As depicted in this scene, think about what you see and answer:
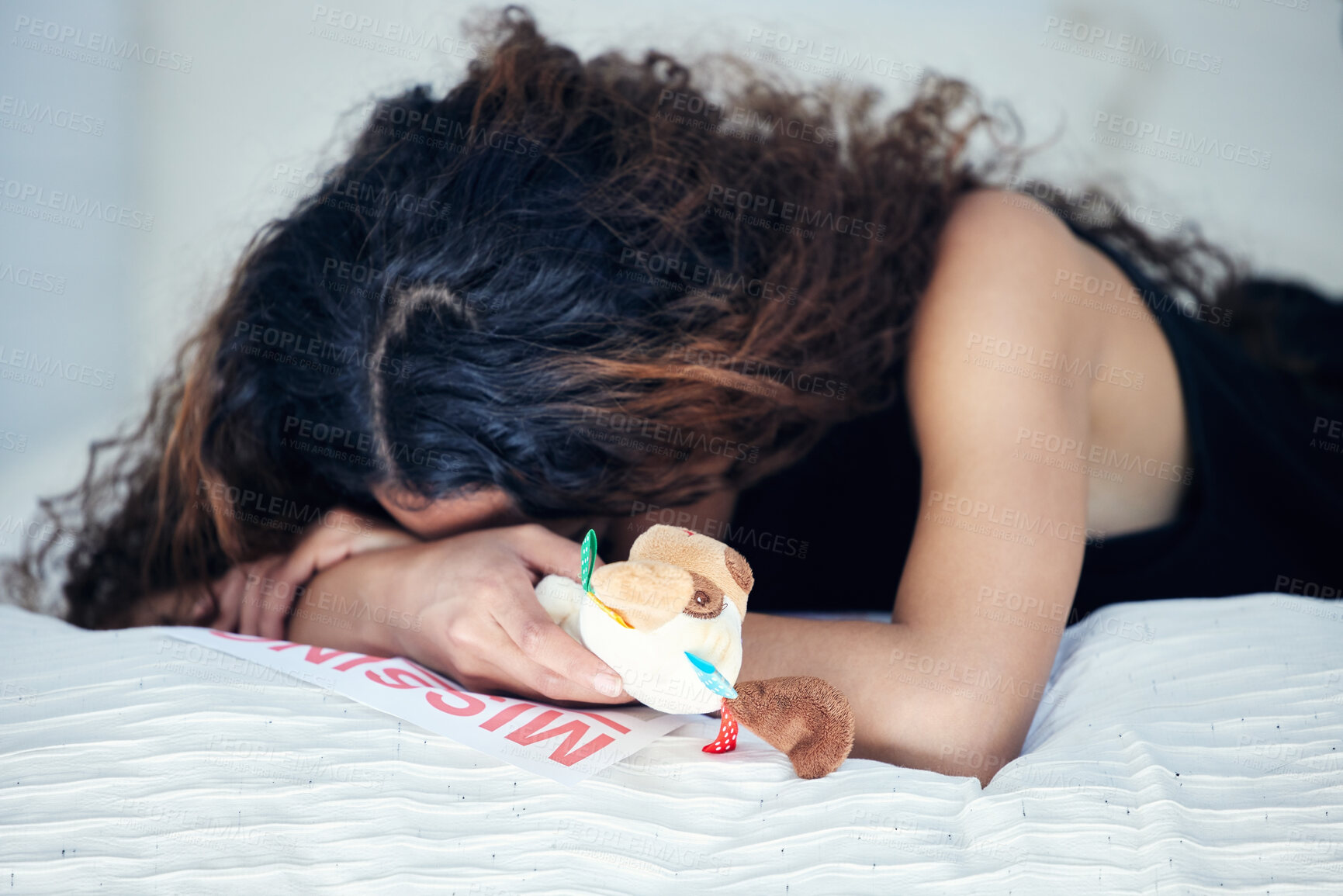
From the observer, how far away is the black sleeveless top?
978 mm

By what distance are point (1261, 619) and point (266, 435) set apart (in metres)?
1.01

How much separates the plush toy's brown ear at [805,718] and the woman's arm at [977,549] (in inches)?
4.0

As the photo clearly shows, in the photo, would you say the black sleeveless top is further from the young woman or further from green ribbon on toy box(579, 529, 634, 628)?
green ribbon on toy box(579, 529, 634, 628)

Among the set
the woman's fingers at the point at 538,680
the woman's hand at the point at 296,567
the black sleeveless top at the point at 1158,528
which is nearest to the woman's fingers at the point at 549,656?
the woman's fingers at the point at 538,680

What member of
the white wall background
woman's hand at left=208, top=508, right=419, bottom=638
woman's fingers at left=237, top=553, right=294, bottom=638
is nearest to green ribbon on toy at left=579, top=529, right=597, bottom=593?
woman's hand at left=208, top=508, right=419, bottom=638

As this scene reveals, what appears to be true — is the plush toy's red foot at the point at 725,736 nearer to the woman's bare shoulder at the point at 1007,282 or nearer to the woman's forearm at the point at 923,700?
the woman's forearm at the point at 923,700

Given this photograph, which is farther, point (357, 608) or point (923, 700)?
point (357, 608)

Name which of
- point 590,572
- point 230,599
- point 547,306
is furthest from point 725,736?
point 230,599

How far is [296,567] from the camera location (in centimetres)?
92

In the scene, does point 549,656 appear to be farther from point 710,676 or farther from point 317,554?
point 317,554

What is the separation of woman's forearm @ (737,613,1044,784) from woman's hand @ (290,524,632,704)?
0.18 metres

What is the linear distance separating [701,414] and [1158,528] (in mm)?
564

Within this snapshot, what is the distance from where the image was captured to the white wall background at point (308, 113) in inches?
56.6

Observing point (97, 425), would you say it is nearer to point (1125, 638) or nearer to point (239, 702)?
point (239, 702)
